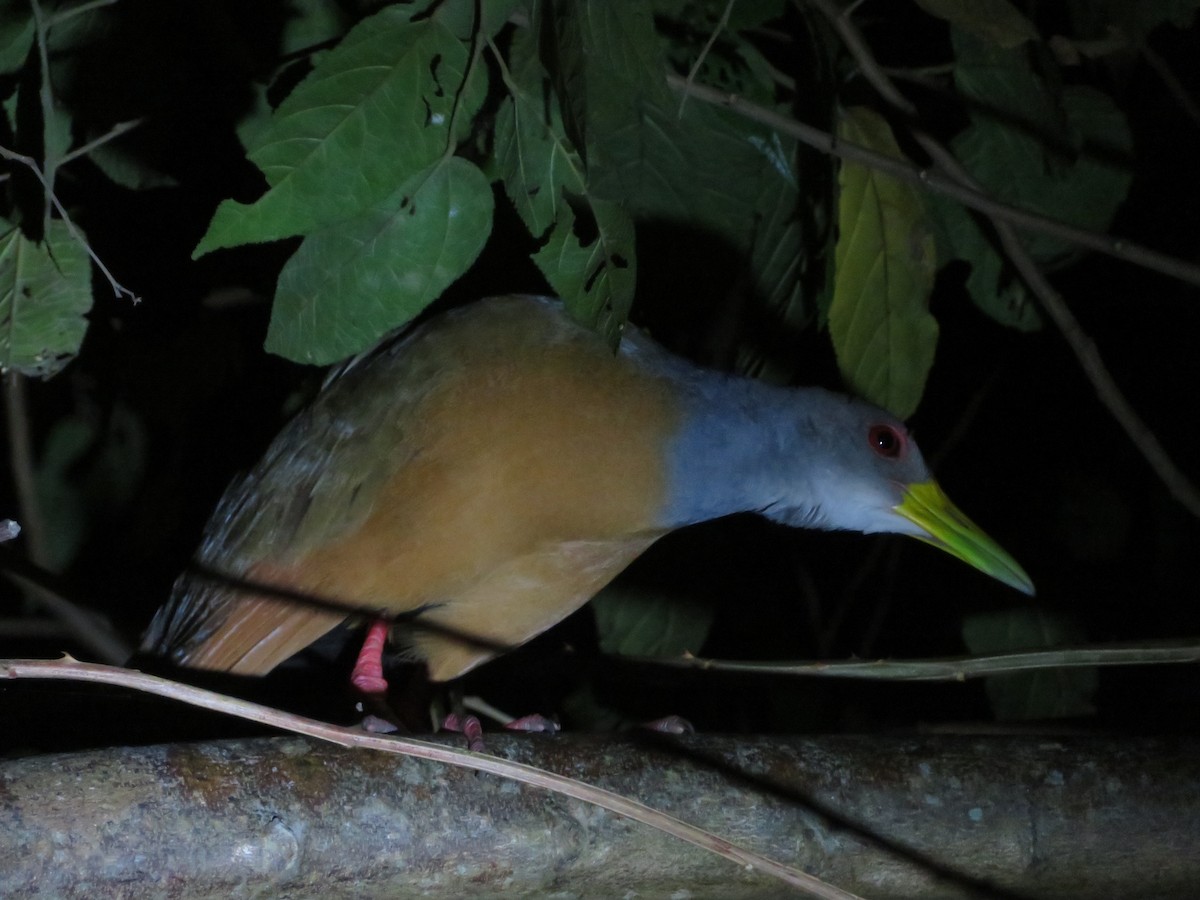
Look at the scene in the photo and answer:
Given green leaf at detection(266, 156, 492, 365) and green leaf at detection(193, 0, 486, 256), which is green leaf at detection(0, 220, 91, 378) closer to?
green leaf at detection(266, 156, 492, 365)

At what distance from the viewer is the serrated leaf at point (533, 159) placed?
1841 mm

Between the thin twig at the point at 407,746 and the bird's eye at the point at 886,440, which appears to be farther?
the bird's eye at the point at 886,440

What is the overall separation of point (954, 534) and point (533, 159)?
4.07 feet

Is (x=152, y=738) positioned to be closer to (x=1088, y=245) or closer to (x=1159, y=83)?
(x=1088, y=245)

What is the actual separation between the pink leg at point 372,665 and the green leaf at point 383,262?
993 mm

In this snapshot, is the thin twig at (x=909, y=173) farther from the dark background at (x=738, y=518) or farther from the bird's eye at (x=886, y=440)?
the bird's eye at (x=886, y=440)

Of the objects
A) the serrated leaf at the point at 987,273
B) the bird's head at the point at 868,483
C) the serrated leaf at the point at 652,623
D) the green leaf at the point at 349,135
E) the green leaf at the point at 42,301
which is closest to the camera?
the green leaf at the point at 349,135

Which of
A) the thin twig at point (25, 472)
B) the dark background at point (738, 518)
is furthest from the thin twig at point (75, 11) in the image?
the thin twig at point (25, 472)

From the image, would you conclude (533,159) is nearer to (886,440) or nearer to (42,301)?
(42,301)

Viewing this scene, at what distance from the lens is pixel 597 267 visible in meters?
1.87

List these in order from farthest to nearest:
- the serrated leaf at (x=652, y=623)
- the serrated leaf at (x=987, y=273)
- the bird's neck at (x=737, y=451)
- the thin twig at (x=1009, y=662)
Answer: the serrated leaf at (x=652, y=623), the serrated leaf at (x=987, y=273), the bird's neck at (x=737, y=451), the thin twig at (x=1009, y=662)

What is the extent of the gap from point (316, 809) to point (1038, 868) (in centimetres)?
99

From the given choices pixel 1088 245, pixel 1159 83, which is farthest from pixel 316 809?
pixel 1159 83

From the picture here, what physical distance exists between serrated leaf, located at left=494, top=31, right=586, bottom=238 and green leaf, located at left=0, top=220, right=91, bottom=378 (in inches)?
29.9
